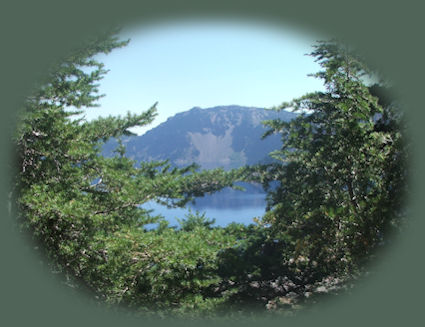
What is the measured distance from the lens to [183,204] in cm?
1188

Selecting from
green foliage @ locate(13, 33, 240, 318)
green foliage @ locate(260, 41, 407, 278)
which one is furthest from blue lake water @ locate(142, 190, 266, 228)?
green foliage @ locate(260, 41, 407, 278)

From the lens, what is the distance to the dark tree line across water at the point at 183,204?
14.7 feet

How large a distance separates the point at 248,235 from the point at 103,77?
10330 mm

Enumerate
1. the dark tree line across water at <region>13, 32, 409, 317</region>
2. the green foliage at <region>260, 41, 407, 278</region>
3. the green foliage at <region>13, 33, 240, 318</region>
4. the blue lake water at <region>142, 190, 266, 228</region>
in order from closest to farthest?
the green foliage at <region>260, 41, 407, 278</region> → the dark tree line across water at <region>13, 32, 409, 317</region> → the green foliage at <region>13, 33, 240, 318</region> → the blue lake water at <region>142, 190, 266, 228</region>

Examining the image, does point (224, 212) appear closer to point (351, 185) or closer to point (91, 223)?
point (91, 223)

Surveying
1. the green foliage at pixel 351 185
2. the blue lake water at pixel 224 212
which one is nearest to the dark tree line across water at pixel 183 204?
the green foliage at pixel 351 185

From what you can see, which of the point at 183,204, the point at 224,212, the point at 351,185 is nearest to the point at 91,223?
the point at 183,204

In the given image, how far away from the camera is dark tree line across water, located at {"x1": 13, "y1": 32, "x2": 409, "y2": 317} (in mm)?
4492

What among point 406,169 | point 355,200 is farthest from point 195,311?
point 406,169

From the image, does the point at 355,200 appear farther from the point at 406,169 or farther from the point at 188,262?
the point at 188,262

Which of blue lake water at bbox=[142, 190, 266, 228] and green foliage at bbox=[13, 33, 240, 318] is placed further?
blue lake water at bbox=[142, 190, 266, 228]

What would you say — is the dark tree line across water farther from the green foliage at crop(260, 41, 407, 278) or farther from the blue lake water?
the blue lake water

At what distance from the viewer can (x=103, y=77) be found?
13.0 m

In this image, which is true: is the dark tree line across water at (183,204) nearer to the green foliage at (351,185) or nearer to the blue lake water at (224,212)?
the green foliage at (351,185)
